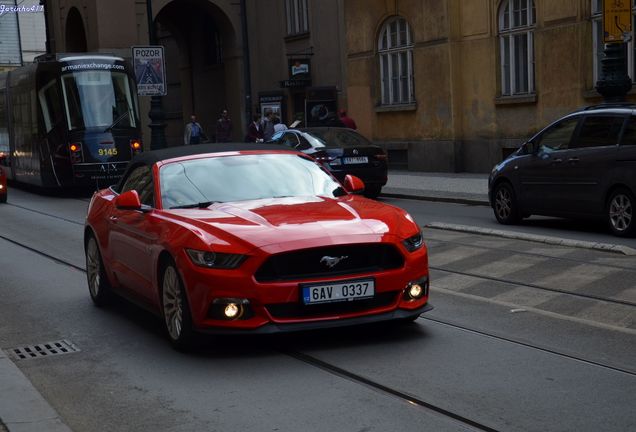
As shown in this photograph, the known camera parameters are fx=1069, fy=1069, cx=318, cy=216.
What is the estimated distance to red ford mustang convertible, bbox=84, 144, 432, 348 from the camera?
7109 mm

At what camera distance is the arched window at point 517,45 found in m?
24.5

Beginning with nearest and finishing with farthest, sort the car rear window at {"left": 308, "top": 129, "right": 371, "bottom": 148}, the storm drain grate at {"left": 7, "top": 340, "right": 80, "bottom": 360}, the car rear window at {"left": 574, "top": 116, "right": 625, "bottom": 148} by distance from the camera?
1. the storm drain grate at {"left": 7, "top": 340, "right": 80, "bottom": 360}
2. the car rear window at {"left": 574, "top": 116, "right": 625, "bottom": 148}
3. the car rear window at {"left": 308, "top": 129, "right": 371, "bottom": 148}

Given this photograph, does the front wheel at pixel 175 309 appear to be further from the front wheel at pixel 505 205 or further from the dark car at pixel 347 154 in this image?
the dark car at pixel 347 154

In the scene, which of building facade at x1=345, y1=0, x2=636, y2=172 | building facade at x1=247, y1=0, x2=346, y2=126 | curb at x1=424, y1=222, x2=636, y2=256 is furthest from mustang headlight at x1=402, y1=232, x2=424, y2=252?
building facade at x1=247, y1=0, x2=346, y2=126

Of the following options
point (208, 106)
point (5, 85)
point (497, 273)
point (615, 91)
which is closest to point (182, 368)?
point (497, 273)

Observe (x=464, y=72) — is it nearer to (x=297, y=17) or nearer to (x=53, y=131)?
(x=53, y=131)

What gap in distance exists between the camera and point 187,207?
819cm


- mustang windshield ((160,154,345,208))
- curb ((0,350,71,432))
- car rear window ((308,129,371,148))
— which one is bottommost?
curb ((0,350,71,432))

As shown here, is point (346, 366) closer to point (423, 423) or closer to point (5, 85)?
point (423, 423)

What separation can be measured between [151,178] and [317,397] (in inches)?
Result: 126

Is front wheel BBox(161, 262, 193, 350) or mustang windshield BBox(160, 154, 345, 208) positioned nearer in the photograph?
front wheel BBox(161, 262, 193, 350)

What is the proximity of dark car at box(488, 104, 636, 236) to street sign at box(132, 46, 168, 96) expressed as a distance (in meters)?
13.4

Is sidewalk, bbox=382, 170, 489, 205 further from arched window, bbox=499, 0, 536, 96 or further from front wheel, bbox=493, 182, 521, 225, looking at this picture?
front wheel, bbox=493, 182, 521, 225

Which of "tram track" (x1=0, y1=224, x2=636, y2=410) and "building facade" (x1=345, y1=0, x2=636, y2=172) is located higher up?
"building facade" (x1=345, y1=0, x2=636, y2=172)
